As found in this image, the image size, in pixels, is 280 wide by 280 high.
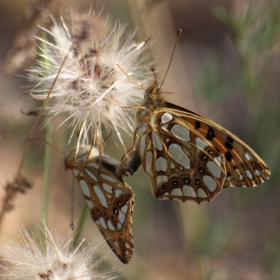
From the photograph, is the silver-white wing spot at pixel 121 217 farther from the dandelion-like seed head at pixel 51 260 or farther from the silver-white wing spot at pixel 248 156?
the silver-white wing spot at pixel 248 156

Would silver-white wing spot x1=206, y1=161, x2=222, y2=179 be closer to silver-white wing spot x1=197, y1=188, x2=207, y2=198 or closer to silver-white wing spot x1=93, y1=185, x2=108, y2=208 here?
silver-white wing spot x1=197, y1=188, x2=207, y2=198

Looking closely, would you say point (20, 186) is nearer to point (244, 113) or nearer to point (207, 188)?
point (207, 188)

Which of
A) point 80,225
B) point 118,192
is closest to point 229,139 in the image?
point 118,192

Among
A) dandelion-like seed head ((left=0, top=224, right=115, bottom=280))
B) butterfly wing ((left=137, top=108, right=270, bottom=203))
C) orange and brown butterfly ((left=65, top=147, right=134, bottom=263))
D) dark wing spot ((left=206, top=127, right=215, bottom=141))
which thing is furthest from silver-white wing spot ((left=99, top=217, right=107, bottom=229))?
dark wing spot ((left=206, top=127, right=215, bottom=141))

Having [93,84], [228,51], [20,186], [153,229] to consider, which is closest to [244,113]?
[228,51]

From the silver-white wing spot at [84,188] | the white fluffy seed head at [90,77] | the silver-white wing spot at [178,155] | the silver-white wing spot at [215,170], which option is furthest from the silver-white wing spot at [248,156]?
the silver-white wing spot at [84,188]

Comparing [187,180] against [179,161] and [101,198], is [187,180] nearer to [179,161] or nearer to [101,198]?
[179,161]
